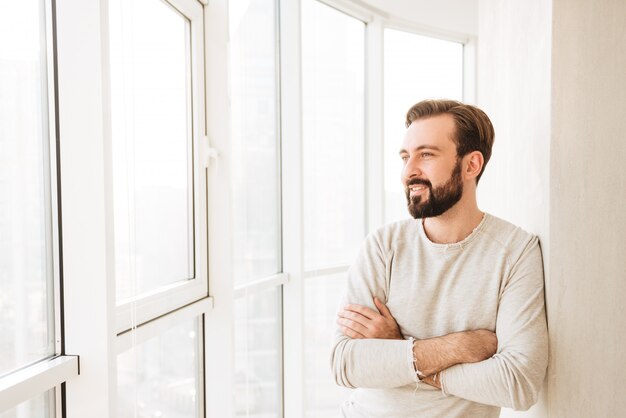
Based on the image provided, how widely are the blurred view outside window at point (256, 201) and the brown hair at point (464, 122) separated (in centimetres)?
96

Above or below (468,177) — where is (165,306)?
below

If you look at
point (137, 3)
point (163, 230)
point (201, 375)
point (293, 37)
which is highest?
point (293, 37)

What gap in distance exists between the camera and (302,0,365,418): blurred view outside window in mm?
3121

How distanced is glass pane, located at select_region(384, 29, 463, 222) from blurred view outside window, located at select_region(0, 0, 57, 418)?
2.83m

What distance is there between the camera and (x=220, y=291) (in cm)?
211

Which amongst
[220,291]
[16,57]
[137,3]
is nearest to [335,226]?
[220,291]

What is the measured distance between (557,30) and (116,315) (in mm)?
1408

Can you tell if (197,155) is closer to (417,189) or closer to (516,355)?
(417,189)

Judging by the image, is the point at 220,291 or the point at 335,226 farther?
the point at 335,226

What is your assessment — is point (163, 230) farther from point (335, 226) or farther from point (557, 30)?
point (335, 226)

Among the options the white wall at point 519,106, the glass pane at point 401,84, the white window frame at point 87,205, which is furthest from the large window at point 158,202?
the glass pane at point 401,84

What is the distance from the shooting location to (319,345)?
10.7 feet

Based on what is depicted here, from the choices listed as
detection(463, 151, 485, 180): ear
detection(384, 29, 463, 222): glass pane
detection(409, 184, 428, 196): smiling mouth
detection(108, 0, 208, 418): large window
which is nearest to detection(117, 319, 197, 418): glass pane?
detection(108, 0, 208, 418): large window

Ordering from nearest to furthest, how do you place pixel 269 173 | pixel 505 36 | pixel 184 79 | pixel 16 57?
pixel 16 57, pixel 505 36, pixel 184 79, pixel 269 173
